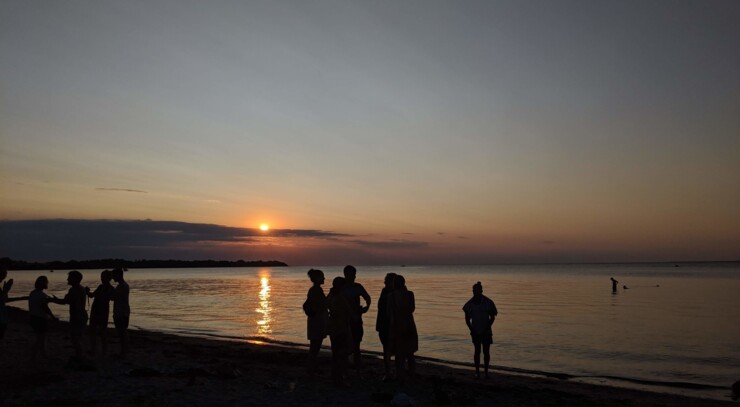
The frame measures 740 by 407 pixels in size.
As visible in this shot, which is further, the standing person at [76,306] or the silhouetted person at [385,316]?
the standing person at [76,306]

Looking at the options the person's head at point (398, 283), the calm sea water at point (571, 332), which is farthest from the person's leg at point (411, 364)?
the calm sea water at point (571, 332)

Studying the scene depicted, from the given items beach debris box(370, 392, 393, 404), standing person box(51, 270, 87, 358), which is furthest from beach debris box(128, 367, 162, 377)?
beach debris box(370, 392, 393, 404)

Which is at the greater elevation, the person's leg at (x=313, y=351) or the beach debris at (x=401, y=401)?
the person's leg at (x=313, y=351)

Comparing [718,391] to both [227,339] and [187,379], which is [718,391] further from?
[227,339]

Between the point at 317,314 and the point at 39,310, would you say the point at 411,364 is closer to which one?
the point at 317,314

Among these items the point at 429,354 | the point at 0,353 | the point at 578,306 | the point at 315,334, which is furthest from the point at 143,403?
the point at 578,306

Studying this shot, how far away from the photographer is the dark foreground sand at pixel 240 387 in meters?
9.30

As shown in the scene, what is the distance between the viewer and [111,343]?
17.7 meters

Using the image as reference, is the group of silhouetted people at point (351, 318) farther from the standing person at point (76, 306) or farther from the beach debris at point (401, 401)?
the standing person at point (76, 306)

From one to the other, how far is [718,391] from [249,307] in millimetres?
32780

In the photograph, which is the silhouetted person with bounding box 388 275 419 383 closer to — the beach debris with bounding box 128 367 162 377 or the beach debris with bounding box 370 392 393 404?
the beach debris with bounding box 370 392 393 404

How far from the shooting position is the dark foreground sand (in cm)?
930

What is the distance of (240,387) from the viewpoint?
1069 cm

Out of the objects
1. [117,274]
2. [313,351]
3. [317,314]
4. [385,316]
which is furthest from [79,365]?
[385,316]
